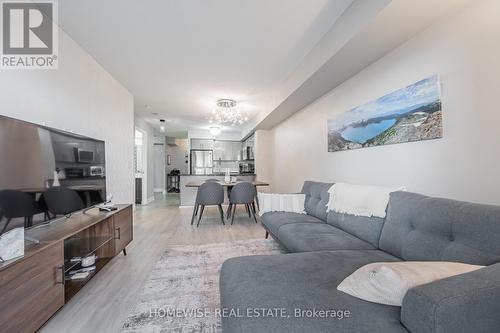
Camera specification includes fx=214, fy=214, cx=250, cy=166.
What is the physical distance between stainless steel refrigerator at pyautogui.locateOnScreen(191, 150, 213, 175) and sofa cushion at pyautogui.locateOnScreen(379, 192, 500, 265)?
285 inches

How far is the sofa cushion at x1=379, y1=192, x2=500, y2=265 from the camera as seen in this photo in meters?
1.05

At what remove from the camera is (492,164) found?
1344 mm

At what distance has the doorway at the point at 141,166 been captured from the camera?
20.2 feet

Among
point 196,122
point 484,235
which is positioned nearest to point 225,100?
point 196,122

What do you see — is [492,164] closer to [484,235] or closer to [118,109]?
[484,235]

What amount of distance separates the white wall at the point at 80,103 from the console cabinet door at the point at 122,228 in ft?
2.81

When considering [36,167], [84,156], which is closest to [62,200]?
[36,167]

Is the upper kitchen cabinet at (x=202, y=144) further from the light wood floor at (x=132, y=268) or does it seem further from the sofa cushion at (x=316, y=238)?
the sofa cushion at (x=316, y=238)

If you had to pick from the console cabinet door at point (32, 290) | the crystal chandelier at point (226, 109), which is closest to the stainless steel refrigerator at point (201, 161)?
the crystal chandelier at point (226, 109)

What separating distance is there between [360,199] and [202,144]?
23.1ft

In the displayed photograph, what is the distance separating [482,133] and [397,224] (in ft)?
2.58

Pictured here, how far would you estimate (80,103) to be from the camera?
2518 mm

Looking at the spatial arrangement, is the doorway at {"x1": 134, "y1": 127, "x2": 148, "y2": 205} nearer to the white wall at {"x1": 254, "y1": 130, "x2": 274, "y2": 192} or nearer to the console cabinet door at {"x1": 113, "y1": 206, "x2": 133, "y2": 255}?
the white wall at {"x1": 254, "y1": 130, "x2": 274, "y2": 192}

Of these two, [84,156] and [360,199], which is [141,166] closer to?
[84,156]
